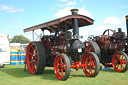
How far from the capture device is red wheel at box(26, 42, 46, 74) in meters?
7.06

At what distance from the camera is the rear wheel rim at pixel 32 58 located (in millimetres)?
7595

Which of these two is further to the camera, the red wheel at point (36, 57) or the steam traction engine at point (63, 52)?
the red wheel at point (36, 57)

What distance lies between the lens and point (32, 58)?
777 cm

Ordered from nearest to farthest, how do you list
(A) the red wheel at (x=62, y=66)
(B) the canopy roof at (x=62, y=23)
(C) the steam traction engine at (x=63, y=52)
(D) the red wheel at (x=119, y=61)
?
(A) the red wheel at (x=62, y=66), (C) the steam traction engine at (x=63, y=52), (B) the canopy roof at (x=62, y=23), (D) the red wheel at (x=119, y=61)

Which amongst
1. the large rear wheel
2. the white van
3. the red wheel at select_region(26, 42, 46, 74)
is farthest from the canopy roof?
the white van

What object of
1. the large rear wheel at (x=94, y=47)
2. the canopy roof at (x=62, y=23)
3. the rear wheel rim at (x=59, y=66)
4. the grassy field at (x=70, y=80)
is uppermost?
the canopy roof at (x=62, y=23)

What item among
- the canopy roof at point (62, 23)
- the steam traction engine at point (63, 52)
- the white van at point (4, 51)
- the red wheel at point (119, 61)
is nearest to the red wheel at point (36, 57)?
the steam traction engine at point (63, 52)

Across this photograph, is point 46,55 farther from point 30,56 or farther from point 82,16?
point 82,16

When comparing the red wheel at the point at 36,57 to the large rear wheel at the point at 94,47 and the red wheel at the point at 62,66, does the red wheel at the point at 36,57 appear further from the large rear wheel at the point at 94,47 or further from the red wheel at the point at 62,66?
the large rear wheel at the point at 94,47

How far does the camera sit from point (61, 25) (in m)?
7.65

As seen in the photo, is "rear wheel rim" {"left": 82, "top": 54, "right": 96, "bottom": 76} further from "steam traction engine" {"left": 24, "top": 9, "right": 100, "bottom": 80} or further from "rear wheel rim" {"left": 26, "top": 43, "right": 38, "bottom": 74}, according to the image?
"rear wheel rim" {"left": 26, "top": 43, "right": 38, "bottom": 74}

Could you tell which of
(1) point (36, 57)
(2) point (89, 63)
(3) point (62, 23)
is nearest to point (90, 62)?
(2) point (89, 63)

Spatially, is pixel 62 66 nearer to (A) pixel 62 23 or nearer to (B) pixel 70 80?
(B) pixel 70 80

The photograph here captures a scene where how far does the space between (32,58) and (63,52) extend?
5.49ft
